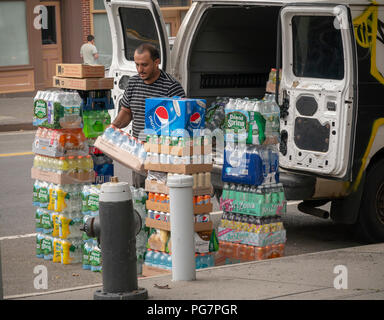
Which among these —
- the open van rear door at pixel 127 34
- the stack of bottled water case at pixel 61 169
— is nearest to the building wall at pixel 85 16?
the open van rear door at pixel 127 34

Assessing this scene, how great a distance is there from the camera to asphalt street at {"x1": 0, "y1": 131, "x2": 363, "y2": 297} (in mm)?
7906

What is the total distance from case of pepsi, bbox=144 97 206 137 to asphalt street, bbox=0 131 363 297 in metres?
1.50

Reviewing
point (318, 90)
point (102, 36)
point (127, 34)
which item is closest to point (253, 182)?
point (318, 90)

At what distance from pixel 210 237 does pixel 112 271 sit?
5.87ft

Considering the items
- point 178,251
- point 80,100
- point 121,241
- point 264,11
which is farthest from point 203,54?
point 121,241

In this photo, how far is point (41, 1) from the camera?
24.9 meters

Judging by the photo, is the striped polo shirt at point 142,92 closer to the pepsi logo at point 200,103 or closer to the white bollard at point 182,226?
the pepsi logo at point 200,103

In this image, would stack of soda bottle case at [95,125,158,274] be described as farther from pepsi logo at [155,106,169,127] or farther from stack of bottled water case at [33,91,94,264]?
stack of bottled water case at [33,91,94,264]

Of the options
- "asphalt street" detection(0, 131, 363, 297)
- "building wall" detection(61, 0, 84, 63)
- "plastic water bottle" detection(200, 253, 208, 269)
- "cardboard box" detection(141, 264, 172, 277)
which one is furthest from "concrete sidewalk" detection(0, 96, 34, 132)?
"plastic water bottle" detection(200, 253, 208, 269)

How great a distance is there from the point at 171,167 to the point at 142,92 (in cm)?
127

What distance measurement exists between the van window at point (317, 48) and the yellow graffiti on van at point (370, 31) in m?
0.19

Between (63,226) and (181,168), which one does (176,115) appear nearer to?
(181,168)

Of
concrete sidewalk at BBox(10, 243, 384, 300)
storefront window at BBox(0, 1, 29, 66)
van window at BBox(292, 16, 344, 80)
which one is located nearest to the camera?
concrete sidewalk at BBox(10, 243, 384, 300)
